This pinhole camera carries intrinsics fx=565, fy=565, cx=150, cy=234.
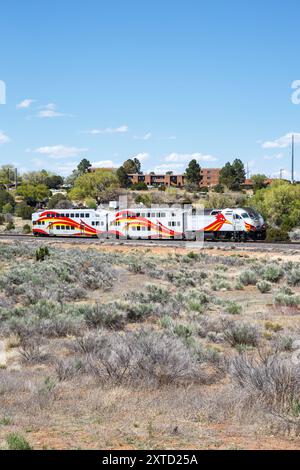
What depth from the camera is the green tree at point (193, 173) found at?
145 metres

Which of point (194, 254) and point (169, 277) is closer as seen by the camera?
point (169, 277)

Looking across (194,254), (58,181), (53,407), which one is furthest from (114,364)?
(58,181)

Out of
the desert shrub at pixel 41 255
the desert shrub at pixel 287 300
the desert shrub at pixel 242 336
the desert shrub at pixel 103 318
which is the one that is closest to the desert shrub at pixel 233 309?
the desert shrub at pixel 287 300

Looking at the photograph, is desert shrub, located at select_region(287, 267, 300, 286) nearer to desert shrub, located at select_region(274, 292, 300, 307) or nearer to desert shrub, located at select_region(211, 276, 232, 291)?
desert shrub, located at select_region(211, 276, 232, 291)

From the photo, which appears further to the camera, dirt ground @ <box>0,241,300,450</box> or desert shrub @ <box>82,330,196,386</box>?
desert shrub @ <box>82,330,196,386</box>

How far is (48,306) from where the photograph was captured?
19.9m

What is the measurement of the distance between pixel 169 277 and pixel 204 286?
2.83m

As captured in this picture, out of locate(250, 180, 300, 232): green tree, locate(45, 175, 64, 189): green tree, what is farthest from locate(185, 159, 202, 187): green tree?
locate(250, 180, 300, 232): green tree

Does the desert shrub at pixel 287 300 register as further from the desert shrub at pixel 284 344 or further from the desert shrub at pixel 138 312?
the desert shrub at pixel 284 344

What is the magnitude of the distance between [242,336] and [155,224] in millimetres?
41774

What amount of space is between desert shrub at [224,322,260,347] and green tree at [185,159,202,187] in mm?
128861

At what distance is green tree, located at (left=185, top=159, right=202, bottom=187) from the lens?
144750mm

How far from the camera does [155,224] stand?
5656 centimetres
